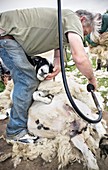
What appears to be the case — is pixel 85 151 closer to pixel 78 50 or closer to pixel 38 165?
pixel 38 165

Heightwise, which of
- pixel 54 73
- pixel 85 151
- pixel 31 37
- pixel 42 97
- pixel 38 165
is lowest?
pixel 38 165

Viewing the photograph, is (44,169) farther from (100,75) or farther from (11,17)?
(100,75)

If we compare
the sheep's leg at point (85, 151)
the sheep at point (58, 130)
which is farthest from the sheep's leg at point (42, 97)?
the sheep's leg at point (85, 151)

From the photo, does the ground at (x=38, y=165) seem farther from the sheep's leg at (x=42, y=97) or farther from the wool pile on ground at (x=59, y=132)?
the sheep's leg at (x=42, y=97)

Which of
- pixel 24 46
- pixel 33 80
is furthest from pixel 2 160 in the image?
pixel 24 46

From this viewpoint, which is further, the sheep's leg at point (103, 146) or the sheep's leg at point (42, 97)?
the sheep's leg at point (42, 97)

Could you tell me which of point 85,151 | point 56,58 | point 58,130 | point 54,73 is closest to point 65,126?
point 58,130

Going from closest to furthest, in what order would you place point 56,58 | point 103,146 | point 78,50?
1. point 78,50
2. point 103,146
3. point 56,58

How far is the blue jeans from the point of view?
150 cm

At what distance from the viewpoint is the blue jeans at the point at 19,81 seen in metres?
1.50

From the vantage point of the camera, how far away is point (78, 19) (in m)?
1.38

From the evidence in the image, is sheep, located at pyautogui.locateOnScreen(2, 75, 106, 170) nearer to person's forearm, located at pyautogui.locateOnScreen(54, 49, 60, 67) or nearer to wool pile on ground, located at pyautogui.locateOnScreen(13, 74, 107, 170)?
wool pile on ground, located at pyautogui.locateOnScreen(13, 74, 107, 170)

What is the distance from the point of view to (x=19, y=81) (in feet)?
5.17

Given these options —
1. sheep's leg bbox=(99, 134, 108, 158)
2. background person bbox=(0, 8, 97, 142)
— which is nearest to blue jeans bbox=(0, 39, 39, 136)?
background person bbox=(0, 8, 97, 142)
